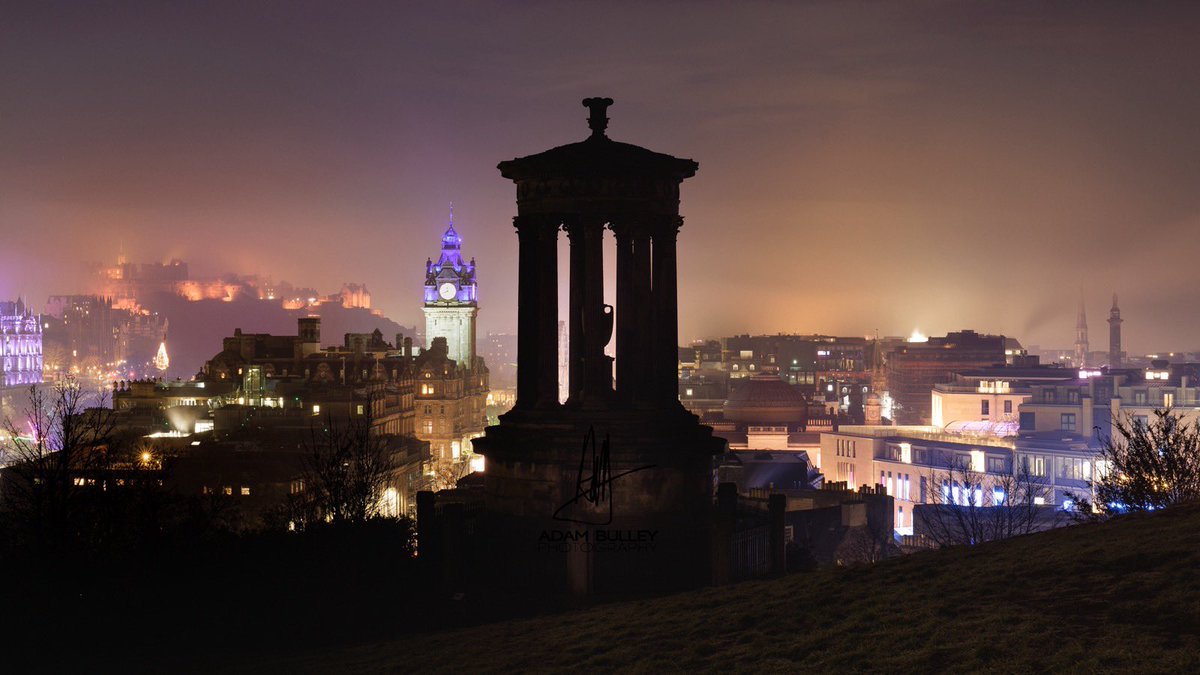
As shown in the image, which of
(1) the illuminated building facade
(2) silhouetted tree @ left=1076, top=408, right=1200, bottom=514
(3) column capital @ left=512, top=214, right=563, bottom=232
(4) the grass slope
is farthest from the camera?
(1) the illuminated building facade

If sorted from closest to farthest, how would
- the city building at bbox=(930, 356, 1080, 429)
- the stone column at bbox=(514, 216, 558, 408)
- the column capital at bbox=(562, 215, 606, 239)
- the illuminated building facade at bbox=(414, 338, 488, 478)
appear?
the column capital at bbox=(562, 215, 606, 239)
the stone column at bbox=(514, 216, 558, 408)
the city building at bbox=(930, 356, 1080, 429)
the illuminated building facade at bbox=(414, 338, 488, 478)

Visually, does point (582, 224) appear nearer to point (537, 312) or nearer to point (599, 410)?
point (537, 312)

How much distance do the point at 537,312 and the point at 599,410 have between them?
3372mm

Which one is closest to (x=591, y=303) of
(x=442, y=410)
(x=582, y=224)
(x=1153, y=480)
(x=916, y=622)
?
(x=582, y=224)

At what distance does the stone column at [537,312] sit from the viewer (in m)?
39.5

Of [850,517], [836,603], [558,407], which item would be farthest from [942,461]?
[836,603]

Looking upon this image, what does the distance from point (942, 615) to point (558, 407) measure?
1554 cm

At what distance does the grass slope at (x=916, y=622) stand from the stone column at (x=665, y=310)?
803 centimetres

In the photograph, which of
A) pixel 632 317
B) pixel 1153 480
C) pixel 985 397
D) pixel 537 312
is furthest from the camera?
pixel 985 397

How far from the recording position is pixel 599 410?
38.6 metres

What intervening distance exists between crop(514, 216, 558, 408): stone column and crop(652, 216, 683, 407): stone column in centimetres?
269

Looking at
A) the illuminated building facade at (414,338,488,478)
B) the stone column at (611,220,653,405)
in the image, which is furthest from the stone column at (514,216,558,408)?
the illuminated building facade at (414,338,488,478)

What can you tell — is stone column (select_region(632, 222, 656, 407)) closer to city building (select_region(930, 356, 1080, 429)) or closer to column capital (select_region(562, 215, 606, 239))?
column capital (select_region(562, 215, 606, 239))

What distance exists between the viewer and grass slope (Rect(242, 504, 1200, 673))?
22.9 metres
